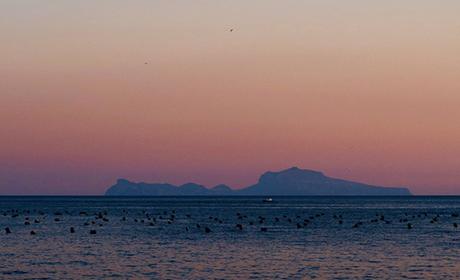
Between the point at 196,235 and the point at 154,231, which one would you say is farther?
the point at 154,231

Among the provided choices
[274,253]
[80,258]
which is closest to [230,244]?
[274,253]

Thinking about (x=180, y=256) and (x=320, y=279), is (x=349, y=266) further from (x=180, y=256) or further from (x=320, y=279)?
(x=180, y=256)

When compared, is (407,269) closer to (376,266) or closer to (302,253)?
(376,266)

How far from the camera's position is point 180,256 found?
5941 cm

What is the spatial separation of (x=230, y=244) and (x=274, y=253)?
9.85m

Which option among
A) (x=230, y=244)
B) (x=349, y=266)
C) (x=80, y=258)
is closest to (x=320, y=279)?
(x=349, y=266)

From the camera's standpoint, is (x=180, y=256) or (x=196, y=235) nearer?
(x=180, y=256)

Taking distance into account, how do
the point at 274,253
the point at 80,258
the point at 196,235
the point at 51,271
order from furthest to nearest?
the point at 196,235 < the point at 274,253 < the point at 80,258 < the point at 51,271

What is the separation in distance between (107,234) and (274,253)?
2784 cm

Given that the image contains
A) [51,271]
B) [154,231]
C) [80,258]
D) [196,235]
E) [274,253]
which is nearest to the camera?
[51,271]

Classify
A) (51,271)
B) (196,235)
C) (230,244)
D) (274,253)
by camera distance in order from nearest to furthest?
(51,271) → (274,253) → (230,244) → (196,235)

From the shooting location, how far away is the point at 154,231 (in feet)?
296

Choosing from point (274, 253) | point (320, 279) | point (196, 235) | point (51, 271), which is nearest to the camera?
point (320, 279)

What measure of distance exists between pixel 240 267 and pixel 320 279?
734cm
